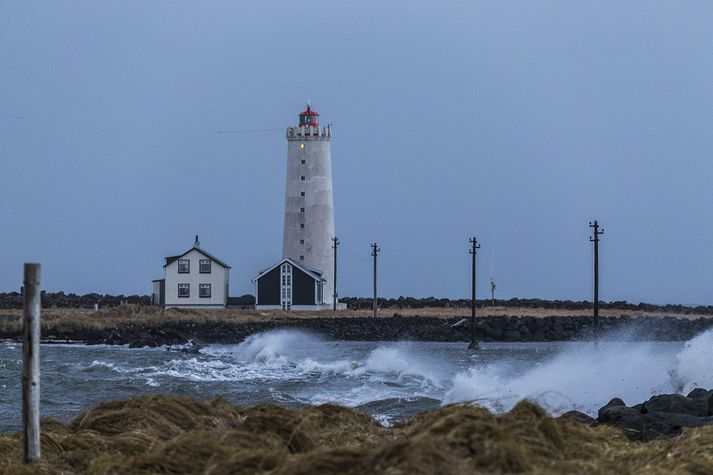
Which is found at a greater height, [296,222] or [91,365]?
[296,222]

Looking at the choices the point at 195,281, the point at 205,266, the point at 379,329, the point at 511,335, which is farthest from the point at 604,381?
the point at 195,281

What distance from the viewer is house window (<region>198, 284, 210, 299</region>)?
6562 cm

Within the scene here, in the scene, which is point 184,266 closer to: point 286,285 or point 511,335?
point 286,285

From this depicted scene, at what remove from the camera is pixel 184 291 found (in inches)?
2579

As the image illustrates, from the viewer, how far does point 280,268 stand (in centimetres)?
6406

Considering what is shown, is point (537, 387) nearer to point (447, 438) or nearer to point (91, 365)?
point (91, 365)

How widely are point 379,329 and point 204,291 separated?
11110 millimetres

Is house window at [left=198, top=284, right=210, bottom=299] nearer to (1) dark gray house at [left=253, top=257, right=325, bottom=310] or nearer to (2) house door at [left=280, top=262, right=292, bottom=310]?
(1) dark gray house at [left=253, top=257, right=325, bottom=310]

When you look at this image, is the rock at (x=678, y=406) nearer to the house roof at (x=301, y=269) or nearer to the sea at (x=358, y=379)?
the sea at (x=358, y=379)

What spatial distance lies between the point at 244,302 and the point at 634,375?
45.4 meters

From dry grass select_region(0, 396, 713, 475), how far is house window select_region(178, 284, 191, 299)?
180ft

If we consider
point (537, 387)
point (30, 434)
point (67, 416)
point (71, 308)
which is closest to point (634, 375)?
point (537, 387)

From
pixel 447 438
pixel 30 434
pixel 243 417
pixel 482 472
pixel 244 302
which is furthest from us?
pixel 244 302

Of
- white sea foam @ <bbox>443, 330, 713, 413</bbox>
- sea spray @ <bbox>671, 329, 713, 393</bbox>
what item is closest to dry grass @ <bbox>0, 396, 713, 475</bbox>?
white sea foam @ <bbox>443, 330, 713, 413</bbox>
